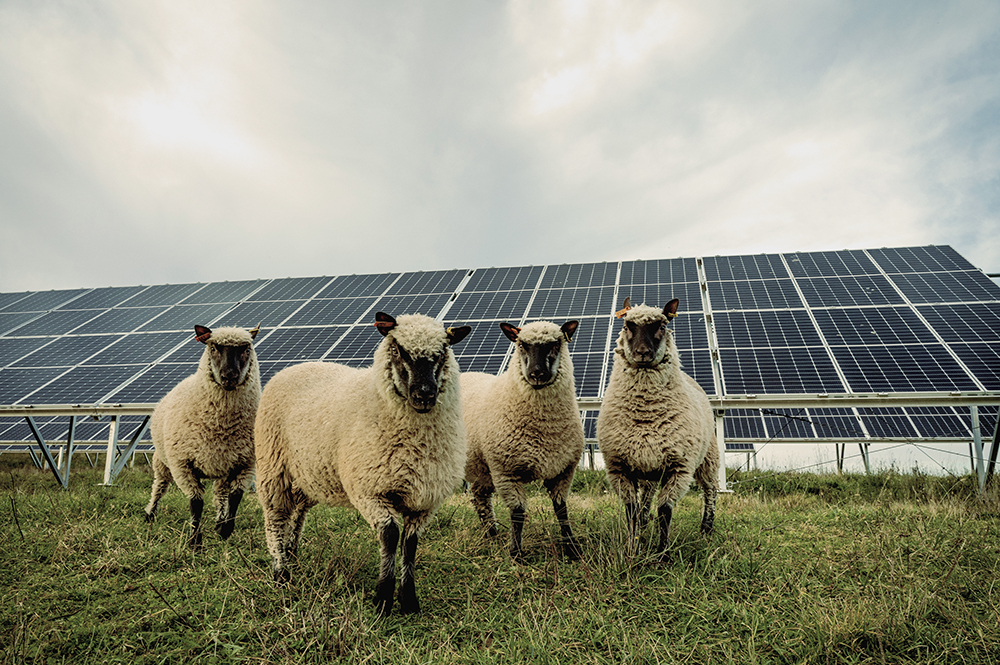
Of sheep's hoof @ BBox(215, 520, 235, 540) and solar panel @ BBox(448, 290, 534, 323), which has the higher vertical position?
solar panel @ BBox(448, 290, 534, 323)

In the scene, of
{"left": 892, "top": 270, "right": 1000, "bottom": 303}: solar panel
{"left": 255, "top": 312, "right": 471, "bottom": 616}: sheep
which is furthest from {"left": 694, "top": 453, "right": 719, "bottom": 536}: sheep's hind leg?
{"left": 892, "top": 270, "right": 1000, "bottom": 303}: solar panel

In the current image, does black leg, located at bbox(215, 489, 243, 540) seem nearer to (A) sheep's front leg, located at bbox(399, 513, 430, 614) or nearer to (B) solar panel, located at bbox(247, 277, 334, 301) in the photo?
(A) sheep's front leg, located at bbox(399, 513, 430, 614)

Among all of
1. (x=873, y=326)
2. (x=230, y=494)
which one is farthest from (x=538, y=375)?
(x=873, y=326)

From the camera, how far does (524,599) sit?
13.3 ft

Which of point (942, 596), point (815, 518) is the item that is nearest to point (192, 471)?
point (942, 596)

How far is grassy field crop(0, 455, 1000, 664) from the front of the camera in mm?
3324

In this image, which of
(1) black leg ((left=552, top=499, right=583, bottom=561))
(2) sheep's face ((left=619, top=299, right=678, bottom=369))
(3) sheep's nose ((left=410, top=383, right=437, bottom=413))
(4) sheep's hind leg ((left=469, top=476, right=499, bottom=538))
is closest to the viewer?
(3) sheep's nose ((left=410, top=383, right=437, bottom=413))

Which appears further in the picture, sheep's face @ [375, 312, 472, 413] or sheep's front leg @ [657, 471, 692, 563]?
sheep's front leg @ [657, 471, 692, 563]

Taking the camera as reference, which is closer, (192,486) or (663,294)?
(192,486)

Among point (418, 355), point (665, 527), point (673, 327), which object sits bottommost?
point (665, 527)

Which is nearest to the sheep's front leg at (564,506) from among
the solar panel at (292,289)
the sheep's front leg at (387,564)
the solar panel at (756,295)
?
the sheep's front leg at (387,564)

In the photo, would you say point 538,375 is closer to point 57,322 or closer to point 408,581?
point 408,581

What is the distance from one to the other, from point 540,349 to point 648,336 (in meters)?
1.09

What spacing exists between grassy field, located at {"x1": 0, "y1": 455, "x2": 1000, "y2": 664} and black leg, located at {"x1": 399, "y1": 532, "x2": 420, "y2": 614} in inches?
5.0
